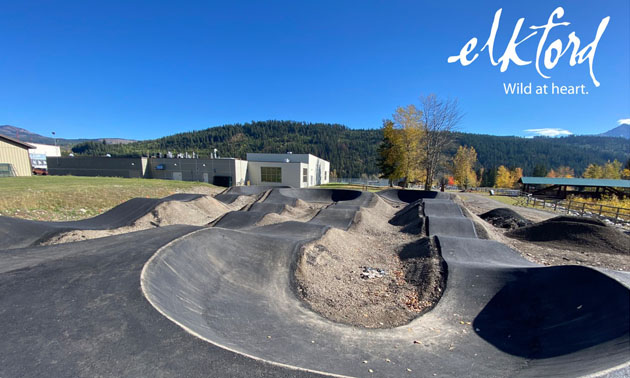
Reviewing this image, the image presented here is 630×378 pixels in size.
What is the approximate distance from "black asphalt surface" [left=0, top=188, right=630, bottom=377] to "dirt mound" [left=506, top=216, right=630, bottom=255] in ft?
23.1

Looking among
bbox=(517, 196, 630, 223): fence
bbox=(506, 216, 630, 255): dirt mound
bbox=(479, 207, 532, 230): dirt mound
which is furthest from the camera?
bbox=(517, 196, 630, 223): fence

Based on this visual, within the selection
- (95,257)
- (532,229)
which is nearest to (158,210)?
(95,257)

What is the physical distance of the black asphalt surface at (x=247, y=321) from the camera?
119 inches

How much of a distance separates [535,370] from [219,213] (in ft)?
59.7

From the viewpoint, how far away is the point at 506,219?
16391mm

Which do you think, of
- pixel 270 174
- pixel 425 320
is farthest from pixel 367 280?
pixel 270 174

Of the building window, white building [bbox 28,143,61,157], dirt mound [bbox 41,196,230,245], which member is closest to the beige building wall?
dirt mound [bbox 41,196,230,245]

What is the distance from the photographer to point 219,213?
1862cm

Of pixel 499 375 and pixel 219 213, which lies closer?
pixel 499 375

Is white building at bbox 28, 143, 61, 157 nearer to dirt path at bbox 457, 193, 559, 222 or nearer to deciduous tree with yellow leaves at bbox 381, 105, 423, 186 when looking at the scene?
deciduous tree with yellow leaves at bbox 381, 105, 423, 186

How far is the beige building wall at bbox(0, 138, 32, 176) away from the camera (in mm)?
→ 27734

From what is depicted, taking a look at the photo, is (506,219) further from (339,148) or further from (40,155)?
(339,148)

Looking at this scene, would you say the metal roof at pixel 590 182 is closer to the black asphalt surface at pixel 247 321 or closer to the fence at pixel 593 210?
the fence at pixel 593 210

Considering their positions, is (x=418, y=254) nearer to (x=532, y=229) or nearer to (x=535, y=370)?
(x=535, y=370)
